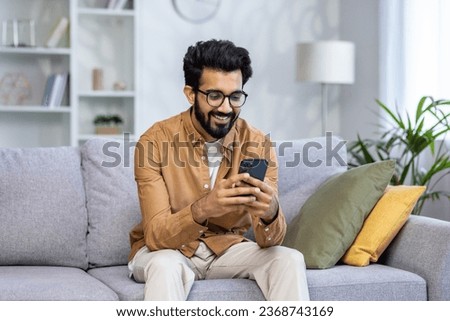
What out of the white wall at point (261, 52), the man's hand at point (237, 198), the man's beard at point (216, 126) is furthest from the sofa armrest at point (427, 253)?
the white wall at point (261, 52)

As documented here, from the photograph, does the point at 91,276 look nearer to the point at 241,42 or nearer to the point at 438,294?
the point at 438,294

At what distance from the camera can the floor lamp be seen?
4.97 metres

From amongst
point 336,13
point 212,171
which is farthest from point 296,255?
point 336,13

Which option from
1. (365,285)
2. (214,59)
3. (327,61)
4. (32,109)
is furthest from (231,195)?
(32,109)

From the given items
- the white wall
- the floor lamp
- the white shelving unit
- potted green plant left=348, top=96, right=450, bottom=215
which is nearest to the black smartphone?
potted green plant left=348, top=96, right=450, bottom=215

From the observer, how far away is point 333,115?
586cm

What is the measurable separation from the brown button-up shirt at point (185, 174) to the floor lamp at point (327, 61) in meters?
2.44

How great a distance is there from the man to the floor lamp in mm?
2445

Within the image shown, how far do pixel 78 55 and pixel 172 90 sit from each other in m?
0.70

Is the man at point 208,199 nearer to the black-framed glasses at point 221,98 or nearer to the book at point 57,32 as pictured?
the black-framed glasses at point 221,98

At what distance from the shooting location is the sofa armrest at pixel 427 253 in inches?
100

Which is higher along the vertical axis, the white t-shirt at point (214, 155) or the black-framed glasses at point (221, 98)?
the black-framed glasses at point (221, 98)

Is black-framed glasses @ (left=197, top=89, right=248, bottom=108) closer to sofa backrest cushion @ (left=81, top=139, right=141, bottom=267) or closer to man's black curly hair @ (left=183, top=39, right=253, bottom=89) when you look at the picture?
man's black curly hair @ (left=183, top=39, right=253, bottom=89)

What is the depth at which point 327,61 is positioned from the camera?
16.3 feet
